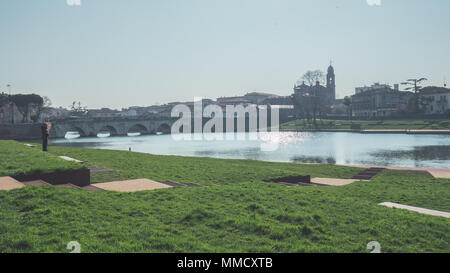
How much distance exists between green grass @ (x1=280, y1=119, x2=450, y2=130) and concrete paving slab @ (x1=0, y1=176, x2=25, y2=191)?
89.0 metres

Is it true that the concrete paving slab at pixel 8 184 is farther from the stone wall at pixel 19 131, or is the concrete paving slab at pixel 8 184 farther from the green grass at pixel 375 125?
the green grass at pixel 375 125

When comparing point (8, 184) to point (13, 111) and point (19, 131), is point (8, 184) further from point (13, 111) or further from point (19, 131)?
point (13, 111)

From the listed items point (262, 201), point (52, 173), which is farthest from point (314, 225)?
point (52, 173)

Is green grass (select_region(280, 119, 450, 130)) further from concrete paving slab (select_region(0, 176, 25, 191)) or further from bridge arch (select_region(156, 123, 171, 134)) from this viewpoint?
concrete paving slab (select_region(0, 176, 25, 191))

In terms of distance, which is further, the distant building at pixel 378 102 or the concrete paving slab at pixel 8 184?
the distant building at pixel 378 102

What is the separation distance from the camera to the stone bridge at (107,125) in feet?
310

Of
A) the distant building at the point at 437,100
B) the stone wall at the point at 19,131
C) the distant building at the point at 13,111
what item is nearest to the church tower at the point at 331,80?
the distant building at the point at 437,100

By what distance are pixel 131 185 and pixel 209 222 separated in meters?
6.00

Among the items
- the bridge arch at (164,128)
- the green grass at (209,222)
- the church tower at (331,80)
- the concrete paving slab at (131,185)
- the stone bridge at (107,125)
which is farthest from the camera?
the church tower at (331,80)

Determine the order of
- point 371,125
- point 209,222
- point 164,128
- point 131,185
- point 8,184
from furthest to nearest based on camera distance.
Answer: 1. point 164,128
2. point 371,125
3. point 131,185
4. point 8,184
5. point 209,222

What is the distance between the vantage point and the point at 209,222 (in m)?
7.07

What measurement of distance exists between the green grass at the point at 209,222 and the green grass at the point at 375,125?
86073mm

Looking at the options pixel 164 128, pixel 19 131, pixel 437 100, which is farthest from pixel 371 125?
pixel 19 131
